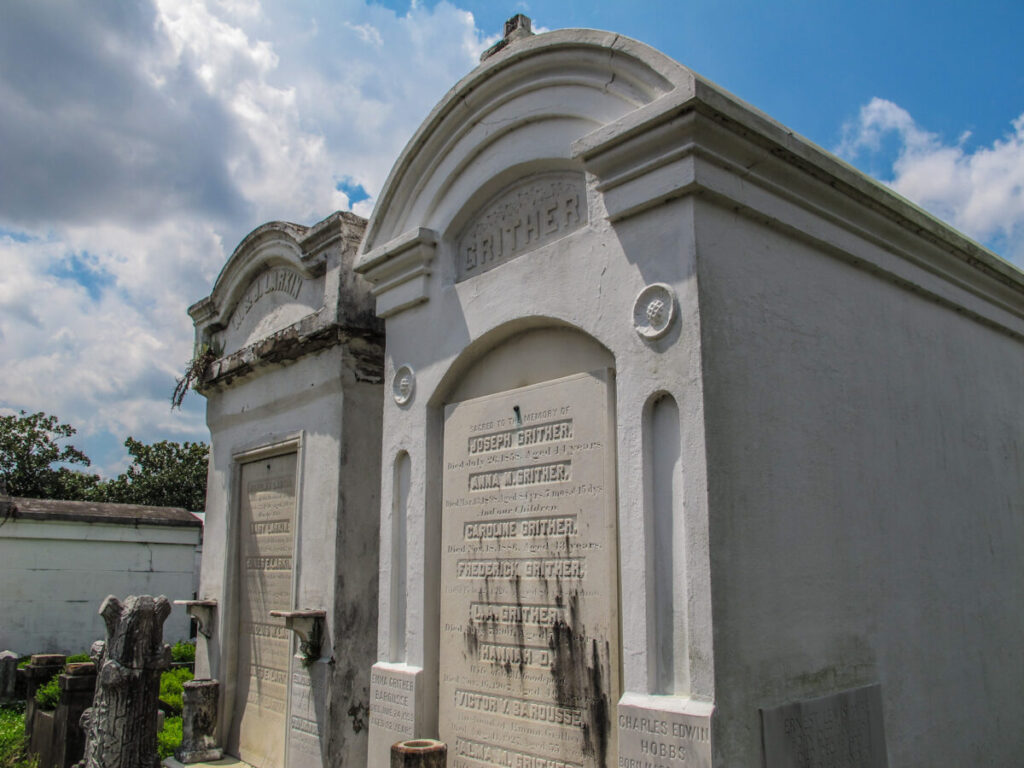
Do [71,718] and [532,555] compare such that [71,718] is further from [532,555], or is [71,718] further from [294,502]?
[532,555]

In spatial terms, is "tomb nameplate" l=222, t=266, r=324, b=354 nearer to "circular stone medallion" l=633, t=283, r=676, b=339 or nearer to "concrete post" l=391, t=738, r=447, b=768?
"circular stone medallion" l=633, t=283, r=676, b=339

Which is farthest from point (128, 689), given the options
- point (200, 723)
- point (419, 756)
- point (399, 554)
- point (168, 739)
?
point (419, 756)

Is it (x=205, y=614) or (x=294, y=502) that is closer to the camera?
(x=294, y=502)

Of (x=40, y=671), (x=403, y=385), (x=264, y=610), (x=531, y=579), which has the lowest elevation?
(x=40, y=671)

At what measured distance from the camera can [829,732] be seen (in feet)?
13.3

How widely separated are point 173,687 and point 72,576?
410 cm

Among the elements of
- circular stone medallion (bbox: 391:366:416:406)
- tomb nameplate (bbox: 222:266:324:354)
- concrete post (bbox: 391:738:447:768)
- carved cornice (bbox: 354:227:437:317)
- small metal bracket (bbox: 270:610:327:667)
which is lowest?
concrete post (bbox: 391:738:447:768)

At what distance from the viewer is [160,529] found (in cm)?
1402

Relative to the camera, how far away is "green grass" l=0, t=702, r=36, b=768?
748 centimetres

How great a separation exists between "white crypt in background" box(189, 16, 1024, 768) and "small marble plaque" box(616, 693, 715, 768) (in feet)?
0.05

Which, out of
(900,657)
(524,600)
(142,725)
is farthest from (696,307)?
(142,725)

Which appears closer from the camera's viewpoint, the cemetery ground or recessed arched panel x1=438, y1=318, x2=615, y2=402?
recessed arched panel x1=438, y1=318, x2=615, y2=402

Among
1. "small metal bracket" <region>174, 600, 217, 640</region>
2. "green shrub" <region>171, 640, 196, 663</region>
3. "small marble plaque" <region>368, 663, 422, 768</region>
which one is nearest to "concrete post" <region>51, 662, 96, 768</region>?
"small metal bracket" <region>174, 600, 217, 640</region>

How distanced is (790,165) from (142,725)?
18.0ft
